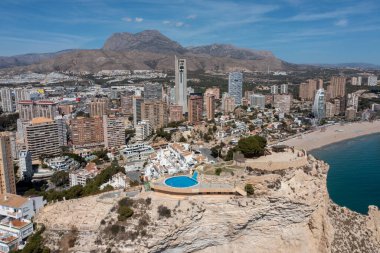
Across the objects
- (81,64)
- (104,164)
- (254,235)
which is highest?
(81,64)

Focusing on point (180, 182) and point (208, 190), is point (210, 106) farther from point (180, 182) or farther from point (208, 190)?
point (208, 190)

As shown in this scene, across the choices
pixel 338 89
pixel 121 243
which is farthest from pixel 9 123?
pixel 338 89

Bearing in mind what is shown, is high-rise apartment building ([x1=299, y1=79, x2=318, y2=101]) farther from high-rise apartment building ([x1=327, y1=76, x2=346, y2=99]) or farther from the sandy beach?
the sandy beach

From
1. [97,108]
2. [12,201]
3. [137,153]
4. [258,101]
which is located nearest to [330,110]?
[258,101]

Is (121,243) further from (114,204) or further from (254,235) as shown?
(254,235)

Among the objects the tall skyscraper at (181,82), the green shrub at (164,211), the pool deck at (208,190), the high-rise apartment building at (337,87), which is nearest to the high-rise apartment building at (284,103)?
the high-rise apartment building at (337,87)

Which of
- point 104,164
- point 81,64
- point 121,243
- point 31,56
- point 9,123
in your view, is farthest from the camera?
point 31,56

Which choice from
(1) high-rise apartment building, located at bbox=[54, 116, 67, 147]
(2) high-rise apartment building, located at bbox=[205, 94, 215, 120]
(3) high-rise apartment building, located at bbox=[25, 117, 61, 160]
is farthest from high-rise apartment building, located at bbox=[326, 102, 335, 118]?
(3) high-rise apartment building, located at bbox=[25, 117, 61, 160]
